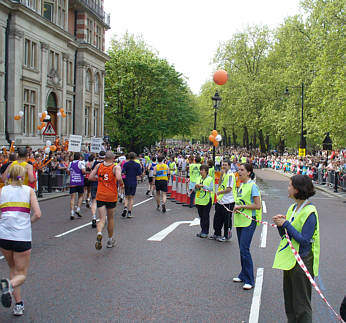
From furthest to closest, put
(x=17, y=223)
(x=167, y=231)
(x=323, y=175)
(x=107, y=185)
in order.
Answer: (x=323, y=175) < (x=167, y=231) < (x=107, y=185) < (x=17, y=223)

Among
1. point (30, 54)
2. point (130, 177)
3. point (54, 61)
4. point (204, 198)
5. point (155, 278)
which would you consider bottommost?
point (155, 278)

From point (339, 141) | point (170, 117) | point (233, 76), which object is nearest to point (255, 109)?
point (233, 76)

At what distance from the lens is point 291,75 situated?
146ft

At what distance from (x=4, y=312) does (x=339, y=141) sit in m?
27.7

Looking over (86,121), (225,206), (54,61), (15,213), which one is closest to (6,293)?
(15,213)

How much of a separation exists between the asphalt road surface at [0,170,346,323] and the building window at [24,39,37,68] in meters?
23.0

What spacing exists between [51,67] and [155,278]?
32052mm

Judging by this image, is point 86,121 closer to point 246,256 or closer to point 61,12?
point 61,12

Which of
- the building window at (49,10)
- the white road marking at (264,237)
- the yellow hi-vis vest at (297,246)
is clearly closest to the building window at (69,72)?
the building window at (49,10)

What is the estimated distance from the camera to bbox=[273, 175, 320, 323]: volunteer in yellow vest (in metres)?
4.55

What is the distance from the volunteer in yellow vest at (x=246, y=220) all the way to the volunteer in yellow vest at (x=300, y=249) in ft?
6.59

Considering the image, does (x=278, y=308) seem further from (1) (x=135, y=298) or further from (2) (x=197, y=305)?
(1) (x=135, y=298)

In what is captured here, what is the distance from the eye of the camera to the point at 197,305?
19.1 ft

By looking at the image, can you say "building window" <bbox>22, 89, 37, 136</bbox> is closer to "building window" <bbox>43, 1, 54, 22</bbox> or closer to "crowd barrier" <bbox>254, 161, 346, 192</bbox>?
"building window" <bbox>43, 1, 54, 22</bbox>
